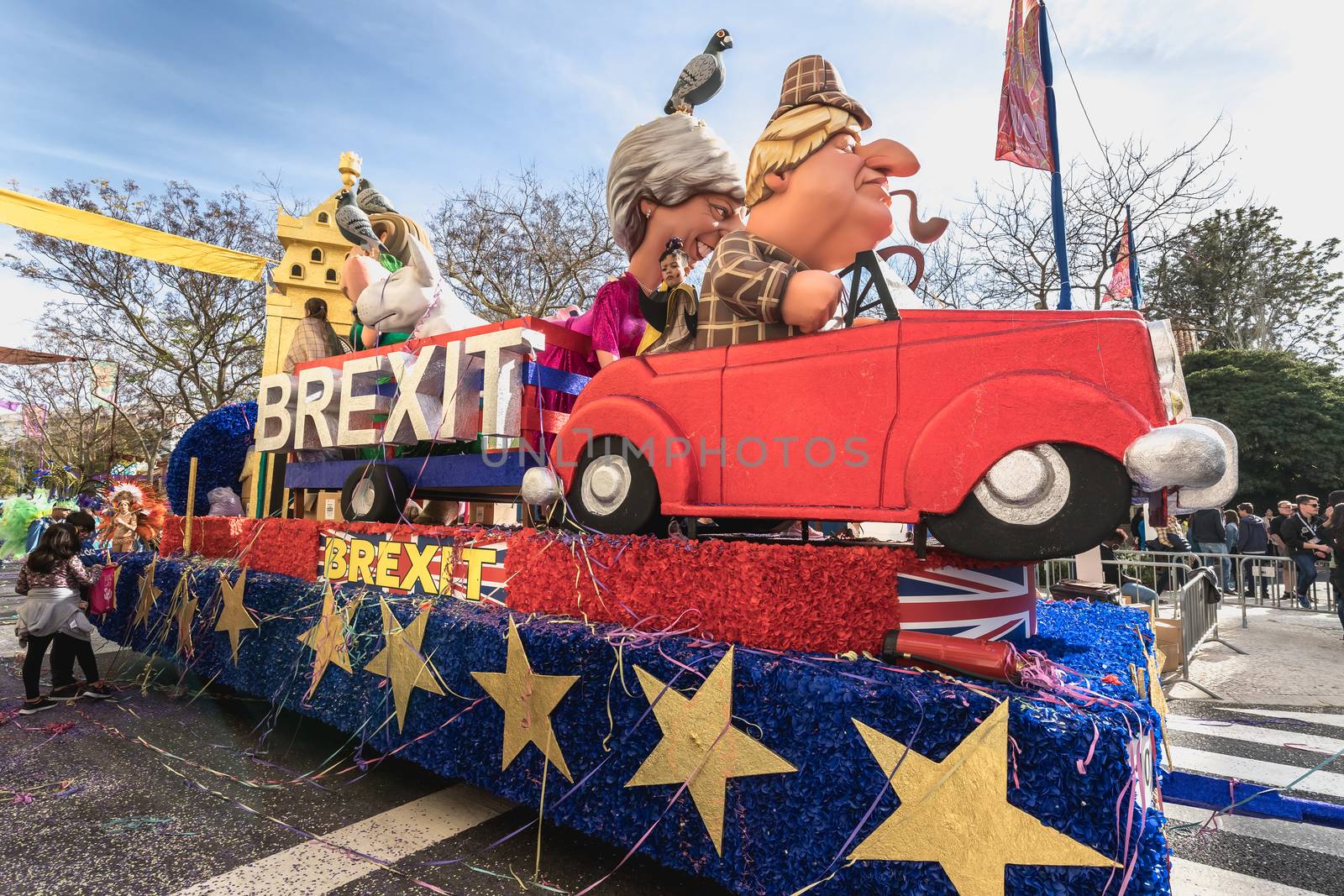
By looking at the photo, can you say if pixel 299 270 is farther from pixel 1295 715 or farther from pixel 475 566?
pixel 1295 715

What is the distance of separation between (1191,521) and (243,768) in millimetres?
13209

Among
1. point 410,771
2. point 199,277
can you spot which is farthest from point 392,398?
point 199,277

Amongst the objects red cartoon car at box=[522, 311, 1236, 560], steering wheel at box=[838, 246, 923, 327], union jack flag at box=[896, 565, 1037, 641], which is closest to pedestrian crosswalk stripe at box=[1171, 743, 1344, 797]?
union jack flag at box=[896, 565, 1037, 641]

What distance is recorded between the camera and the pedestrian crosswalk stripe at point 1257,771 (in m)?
3.77

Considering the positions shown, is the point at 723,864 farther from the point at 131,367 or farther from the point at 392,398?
the point at 131,367

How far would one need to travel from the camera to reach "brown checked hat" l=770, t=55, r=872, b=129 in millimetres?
2436

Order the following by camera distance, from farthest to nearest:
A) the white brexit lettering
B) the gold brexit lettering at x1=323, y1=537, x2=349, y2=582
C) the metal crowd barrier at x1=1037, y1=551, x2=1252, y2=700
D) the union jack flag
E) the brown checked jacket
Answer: the metal crowd barrier at x1=1037, y1=551, x2=1252, y2=700
the gold brexit lettering at x1=323, y1=537, x2=349, y2=582
the white brexit lettering
the brown checked jacket
the union jack flag

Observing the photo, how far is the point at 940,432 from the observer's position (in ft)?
6.24

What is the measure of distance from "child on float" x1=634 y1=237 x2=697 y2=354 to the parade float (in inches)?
1.5

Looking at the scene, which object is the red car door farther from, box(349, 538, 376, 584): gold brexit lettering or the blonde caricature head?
box(349, 538, 376, 584): gold brexit lettering

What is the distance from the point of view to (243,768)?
3562 millimetres

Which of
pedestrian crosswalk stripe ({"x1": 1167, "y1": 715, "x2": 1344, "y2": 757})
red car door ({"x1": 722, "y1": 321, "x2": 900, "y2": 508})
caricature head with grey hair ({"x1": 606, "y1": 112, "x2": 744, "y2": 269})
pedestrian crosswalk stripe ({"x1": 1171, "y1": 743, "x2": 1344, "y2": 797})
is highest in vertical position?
caricature head with grey hair ({"x1": 606, "y1": 112, "x2": 744, "y2": 269})

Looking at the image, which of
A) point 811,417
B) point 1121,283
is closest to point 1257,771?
point 1121,283

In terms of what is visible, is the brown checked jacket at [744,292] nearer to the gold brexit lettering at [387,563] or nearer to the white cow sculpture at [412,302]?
the gold brexit lettering at [387,563]
